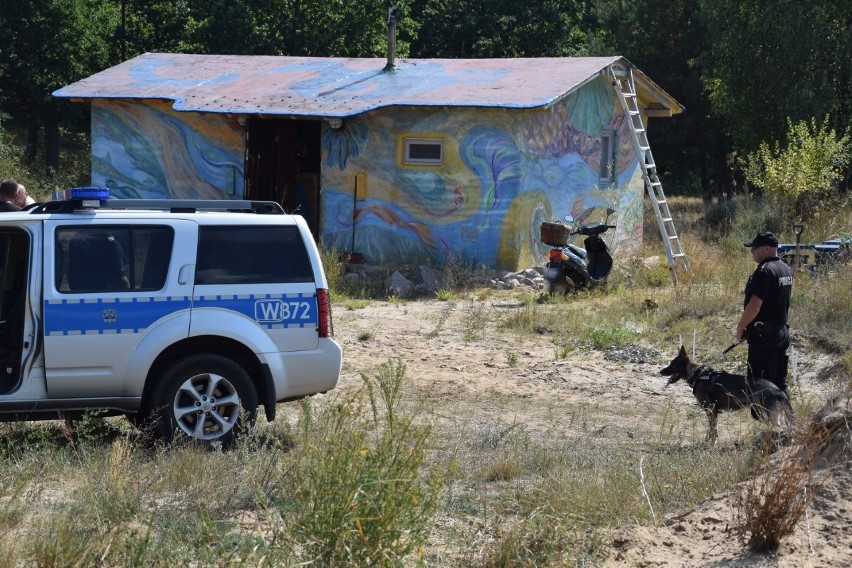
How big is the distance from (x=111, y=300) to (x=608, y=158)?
1473 cm

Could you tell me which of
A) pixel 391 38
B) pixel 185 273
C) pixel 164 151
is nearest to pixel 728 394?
pixel 185 273

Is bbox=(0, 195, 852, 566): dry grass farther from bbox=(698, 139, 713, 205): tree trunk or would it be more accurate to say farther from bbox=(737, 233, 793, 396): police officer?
bbox=(698, 139, 713, 205): tree trunk

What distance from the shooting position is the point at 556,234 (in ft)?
53.2

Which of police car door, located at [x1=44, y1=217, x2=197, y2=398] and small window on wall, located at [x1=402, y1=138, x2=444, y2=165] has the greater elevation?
small window on wall, located at [x1=402, y1=138, x2=444, y2=165]

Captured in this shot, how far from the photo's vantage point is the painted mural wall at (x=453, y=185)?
58.6 feet

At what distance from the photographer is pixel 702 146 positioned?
3488cm

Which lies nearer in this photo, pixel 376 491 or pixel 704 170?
pixel 376 491

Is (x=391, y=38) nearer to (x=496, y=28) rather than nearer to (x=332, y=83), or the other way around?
(x=332, y=83)

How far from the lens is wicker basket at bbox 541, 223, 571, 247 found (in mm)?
16156

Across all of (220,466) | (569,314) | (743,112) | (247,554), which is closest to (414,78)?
(569,314)

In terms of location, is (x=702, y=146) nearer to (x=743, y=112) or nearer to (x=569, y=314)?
(x=743, y=112)

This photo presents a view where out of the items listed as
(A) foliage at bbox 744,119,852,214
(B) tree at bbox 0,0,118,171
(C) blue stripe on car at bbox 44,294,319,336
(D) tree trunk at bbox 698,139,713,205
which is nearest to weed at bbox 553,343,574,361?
(C) blue stripe on car at bbox 44,294,319,336

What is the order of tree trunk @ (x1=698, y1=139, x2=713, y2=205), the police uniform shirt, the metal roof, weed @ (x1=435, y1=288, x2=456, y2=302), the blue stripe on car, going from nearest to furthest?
the blue stripe on car → the police uniform shirt → weed @ (x1=435, y1=288, x2=456, y2=302) → the metal roof → tree trunk @ (x1=698, y1=139, x2=713, y2=205)

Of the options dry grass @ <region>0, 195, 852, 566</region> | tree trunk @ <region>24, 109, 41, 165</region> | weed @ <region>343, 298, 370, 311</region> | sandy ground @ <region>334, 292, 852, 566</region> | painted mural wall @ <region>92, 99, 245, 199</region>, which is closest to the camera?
dry grass @ <region>0, 195, 852, 566</region>
